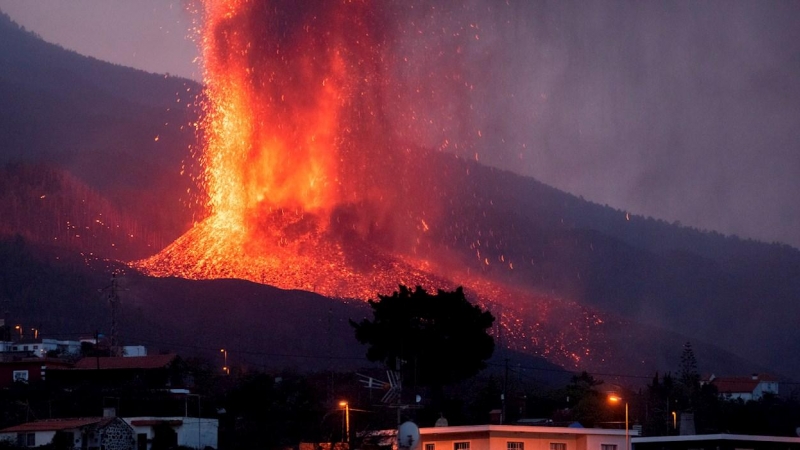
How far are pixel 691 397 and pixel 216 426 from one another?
152ft

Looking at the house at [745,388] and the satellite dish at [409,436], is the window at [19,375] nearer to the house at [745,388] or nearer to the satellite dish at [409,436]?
the satellite dish at [409,436]

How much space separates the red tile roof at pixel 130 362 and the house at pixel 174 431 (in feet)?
73.2

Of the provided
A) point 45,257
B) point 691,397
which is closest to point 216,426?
point 691,397

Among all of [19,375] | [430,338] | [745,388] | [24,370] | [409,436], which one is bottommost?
[409,436]

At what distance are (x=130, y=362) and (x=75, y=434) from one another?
28841mm

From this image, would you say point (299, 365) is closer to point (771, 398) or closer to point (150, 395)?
point (771, 398)

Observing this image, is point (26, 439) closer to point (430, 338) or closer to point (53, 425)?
point (53, 425)

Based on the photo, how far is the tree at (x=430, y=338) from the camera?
79.4 metres

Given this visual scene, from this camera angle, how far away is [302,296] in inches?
6654

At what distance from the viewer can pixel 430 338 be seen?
3152 inches

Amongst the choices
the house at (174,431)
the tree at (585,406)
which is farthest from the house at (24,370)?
the tree at (585,406)

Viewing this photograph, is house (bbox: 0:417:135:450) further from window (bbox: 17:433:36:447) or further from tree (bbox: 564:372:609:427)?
tree (bbox: 564:372:609:427)

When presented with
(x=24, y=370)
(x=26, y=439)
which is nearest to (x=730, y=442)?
(x=26, y=439)

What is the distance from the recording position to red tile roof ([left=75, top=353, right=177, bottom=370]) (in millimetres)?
93312
